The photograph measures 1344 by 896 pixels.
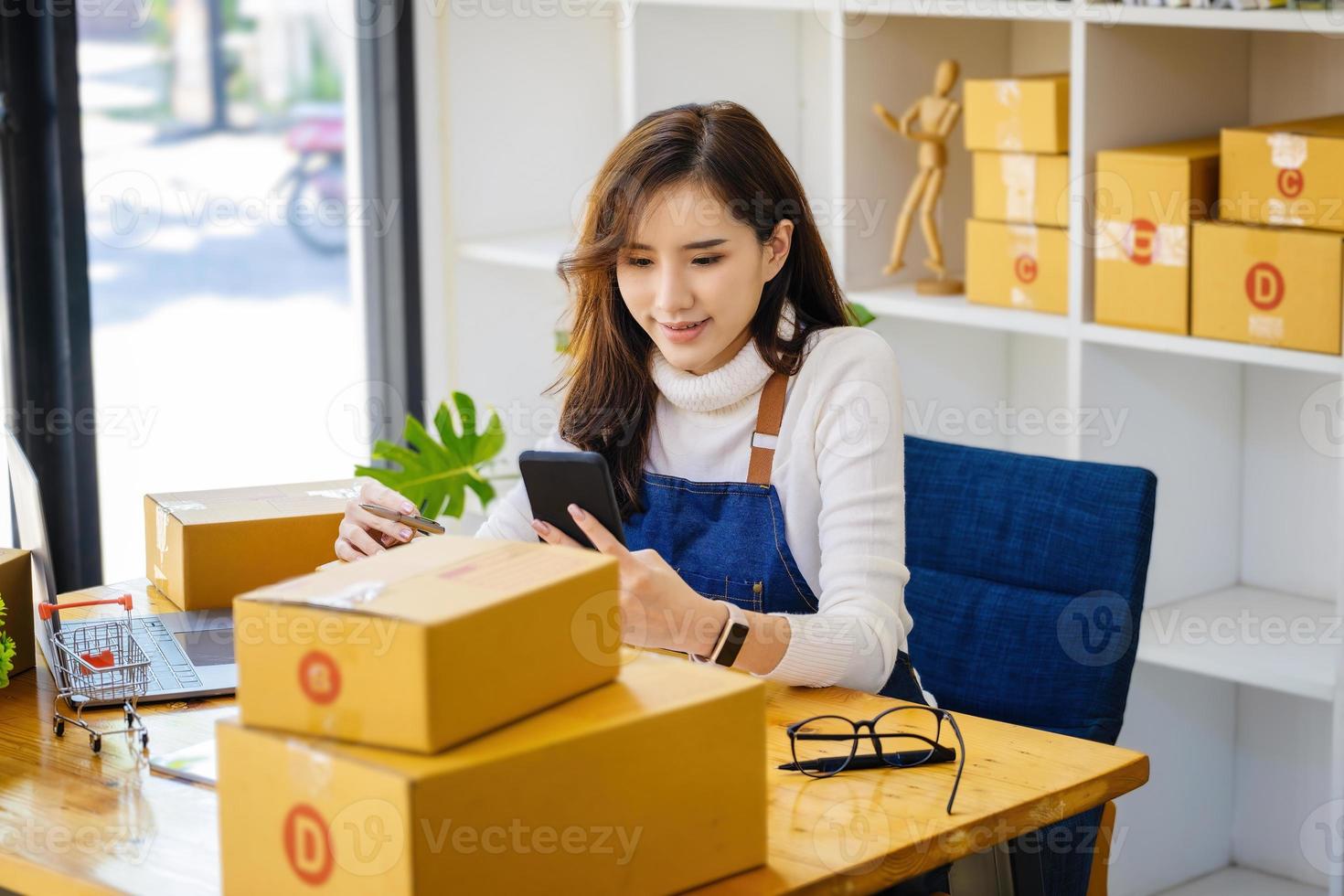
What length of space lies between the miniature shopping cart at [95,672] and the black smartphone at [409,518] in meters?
0.29

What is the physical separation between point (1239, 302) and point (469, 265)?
1696mm

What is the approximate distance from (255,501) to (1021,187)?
1.31 meters

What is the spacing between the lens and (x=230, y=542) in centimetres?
195

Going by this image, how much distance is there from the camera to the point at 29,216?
294 cm

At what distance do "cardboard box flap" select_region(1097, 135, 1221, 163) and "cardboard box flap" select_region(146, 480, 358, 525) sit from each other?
4.00ft

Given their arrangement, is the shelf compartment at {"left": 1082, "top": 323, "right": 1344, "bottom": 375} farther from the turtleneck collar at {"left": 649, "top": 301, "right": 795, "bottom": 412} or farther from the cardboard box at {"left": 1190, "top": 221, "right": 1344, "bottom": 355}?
the turtleneck collar at {"left": 649, "top": 301, "right": 795, "bottom": 412}

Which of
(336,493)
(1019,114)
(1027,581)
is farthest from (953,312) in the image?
(336,493)

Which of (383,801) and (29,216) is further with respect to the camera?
(29,216)

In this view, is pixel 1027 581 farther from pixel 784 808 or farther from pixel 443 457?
pixel 443 457

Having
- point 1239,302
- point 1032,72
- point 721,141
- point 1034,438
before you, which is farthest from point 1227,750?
point 721,141

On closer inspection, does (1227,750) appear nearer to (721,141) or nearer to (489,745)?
(721,141)

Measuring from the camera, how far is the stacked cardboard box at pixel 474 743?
110 cm

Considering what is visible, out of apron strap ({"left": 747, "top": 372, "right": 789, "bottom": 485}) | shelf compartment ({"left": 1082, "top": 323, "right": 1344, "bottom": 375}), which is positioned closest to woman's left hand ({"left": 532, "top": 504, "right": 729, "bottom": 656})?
apron strap ({"left": 747, "top": 372, "right": 789, "bottom": 485})

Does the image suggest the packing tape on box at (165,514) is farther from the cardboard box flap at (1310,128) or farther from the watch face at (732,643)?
the cardboard box flap at (1310,128)
